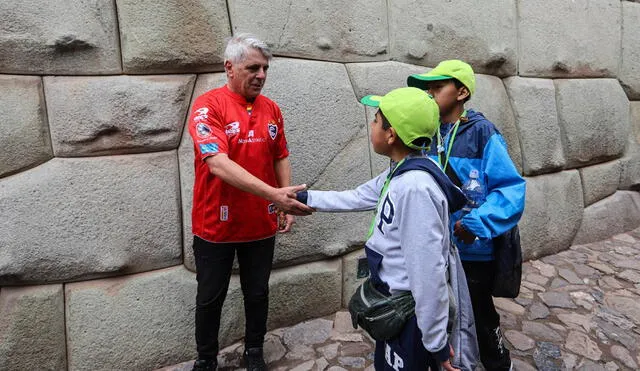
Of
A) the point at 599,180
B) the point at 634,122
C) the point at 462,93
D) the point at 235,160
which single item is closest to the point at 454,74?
the point at 462,93

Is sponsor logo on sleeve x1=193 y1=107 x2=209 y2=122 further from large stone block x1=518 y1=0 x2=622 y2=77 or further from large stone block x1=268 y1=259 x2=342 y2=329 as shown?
large stone block x1=518 y1=0 x2=622 y2=77

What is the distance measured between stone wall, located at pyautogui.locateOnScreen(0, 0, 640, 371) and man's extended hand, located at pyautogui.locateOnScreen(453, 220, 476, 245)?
107 centimetres

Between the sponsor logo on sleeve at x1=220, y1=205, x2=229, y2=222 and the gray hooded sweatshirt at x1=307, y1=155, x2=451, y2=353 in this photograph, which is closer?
the gray hooded sweatshirt at x1=307, y1=155, x2=451, y2=353

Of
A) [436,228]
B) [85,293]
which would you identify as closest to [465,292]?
[436,228]

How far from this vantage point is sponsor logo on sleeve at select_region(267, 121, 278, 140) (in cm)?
202

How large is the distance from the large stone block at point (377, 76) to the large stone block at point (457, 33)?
0.10 metres

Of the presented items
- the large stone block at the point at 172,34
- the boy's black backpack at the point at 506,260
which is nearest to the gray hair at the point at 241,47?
the large stone block at the point at 172,34

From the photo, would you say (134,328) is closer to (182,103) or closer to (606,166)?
(182,103)

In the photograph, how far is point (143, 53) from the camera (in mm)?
2109

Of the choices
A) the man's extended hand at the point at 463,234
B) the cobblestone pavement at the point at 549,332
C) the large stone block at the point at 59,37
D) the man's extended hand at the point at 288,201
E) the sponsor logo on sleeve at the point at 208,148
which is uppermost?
the large stone block at the point at 59,37

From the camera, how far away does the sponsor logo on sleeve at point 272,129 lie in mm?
2018

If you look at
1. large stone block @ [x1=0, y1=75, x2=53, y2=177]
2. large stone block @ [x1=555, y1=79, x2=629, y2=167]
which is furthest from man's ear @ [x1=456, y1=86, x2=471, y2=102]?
large stone block @ [x1=555, y1=79, x2=629, y2=167]

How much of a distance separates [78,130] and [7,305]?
2.81 feet

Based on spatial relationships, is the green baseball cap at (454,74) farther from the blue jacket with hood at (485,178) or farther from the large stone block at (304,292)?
the large stone block at (304,292)
